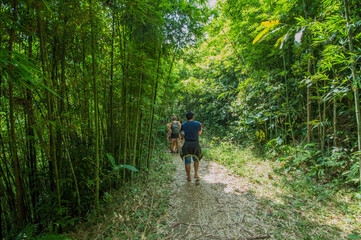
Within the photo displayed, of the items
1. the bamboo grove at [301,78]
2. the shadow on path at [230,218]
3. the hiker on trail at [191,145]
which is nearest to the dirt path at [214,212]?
the shadow on path at [230,218]

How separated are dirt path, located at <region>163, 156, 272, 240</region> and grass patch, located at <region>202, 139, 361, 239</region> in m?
0.15

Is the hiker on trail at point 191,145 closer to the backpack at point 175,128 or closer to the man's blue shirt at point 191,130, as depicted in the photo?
the man's blue shirt at point 191,130

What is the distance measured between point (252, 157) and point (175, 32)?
3.63 meters

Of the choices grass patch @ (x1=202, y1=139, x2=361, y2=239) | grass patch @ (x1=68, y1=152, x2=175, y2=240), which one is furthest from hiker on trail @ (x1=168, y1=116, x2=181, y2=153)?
grass patch @ (x1=68, y1=152, x2=175, y2=240)

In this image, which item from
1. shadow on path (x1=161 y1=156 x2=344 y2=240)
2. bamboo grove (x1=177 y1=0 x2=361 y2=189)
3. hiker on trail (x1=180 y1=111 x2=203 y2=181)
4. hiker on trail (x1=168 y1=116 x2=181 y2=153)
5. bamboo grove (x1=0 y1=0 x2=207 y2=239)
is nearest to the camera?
bamboo grove (x1=0 y1=0 x2=207 y2=239)

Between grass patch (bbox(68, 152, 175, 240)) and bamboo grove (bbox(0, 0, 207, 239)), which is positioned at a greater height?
bamboo grove (bbox(0, 0, 207, 239))

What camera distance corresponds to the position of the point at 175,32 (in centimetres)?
293

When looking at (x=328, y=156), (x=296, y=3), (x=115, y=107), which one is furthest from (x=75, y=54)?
(x=328, y=156)

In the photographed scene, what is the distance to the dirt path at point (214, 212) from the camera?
1817 mm

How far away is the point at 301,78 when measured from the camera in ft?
12.3

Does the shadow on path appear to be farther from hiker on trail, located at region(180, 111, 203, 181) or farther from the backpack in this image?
the backpack

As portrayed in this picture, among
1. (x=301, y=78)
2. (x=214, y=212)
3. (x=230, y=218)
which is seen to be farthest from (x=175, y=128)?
(x=301, y=78)

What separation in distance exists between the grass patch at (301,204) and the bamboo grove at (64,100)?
1917 mm

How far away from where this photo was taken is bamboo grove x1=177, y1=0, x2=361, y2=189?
6.86 ft
